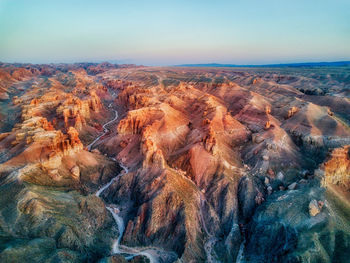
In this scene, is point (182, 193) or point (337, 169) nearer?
point (337, 169)

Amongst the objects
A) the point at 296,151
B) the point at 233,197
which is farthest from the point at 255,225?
the point at 296,151

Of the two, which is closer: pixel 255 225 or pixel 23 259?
pixel 23 259

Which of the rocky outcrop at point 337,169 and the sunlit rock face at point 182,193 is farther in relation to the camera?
the rocky outcrop at point 337,169

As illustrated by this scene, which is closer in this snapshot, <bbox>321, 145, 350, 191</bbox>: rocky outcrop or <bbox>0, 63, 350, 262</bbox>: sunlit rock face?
<bbox>0, 63, 350, 262</bbox>: sunlit rock face

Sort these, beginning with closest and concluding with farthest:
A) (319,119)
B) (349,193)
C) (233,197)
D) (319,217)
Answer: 1. (319,217)
2. (349,193)
3. (233,197)
4. (319,119)

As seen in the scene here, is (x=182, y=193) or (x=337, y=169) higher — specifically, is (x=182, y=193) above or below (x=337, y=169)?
below

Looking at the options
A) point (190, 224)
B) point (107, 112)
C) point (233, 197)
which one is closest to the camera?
point (190, 224)

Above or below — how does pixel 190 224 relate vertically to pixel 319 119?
below

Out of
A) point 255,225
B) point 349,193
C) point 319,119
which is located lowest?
point 255,225

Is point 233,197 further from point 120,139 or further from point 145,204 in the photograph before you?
point 120,139

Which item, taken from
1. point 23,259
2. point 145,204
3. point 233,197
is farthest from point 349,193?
point 23,259
